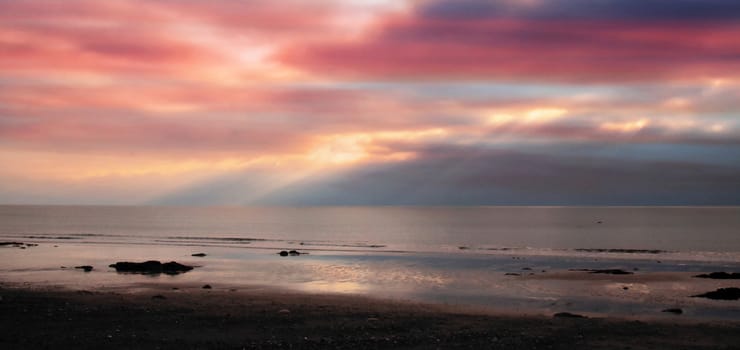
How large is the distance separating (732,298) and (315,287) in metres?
25.3

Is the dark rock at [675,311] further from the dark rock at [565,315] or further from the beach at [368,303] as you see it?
the dark rock at [565,315]

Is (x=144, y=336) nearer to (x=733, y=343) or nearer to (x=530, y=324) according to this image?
(x=530, y=324)

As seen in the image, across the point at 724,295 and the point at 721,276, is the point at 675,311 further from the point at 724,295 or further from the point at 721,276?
the point at 721,276

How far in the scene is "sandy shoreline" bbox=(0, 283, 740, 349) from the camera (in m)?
21.6

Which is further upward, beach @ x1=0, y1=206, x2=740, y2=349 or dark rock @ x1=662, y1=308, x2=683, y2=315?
beach @ x1=0, y1=206, x2=740, y2=349

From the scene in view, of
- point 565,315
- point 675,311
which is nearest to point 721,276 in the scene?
point 675,311

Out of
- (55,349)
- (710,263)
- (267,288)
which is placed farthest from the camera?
(710,263)

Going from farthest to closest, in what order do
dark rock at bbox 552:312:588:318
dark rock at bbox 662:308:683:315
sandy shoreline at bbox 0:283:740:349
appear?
dark rock at bbox 662:308:683:315 → dark rock at bbox 552:312:588:318 → sandy shoreline at bbox 0:283:740:349

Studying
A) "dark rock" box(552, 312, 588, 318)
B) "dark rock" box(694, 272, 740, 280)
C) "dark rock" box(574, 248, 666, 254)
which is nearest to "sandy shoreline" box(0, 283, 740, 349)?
"dark rock" box(552, 312, 588, 318)

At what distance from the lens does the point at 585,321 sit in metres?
27.7

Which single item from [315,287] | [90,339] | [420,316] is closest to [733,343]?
[420,316]

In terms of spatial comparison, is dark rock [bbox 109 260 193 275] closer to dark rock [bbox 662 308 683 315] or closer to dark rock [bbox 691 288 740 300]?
dark rock [bbox 662 308 683 315]

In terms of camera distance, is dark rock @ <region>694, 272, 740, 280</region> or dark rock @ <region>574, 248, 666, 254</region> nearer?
dark rock @ <region>694, 272, 740, 280</region>

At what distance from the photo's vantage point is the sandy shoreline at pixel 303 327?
21594mm
